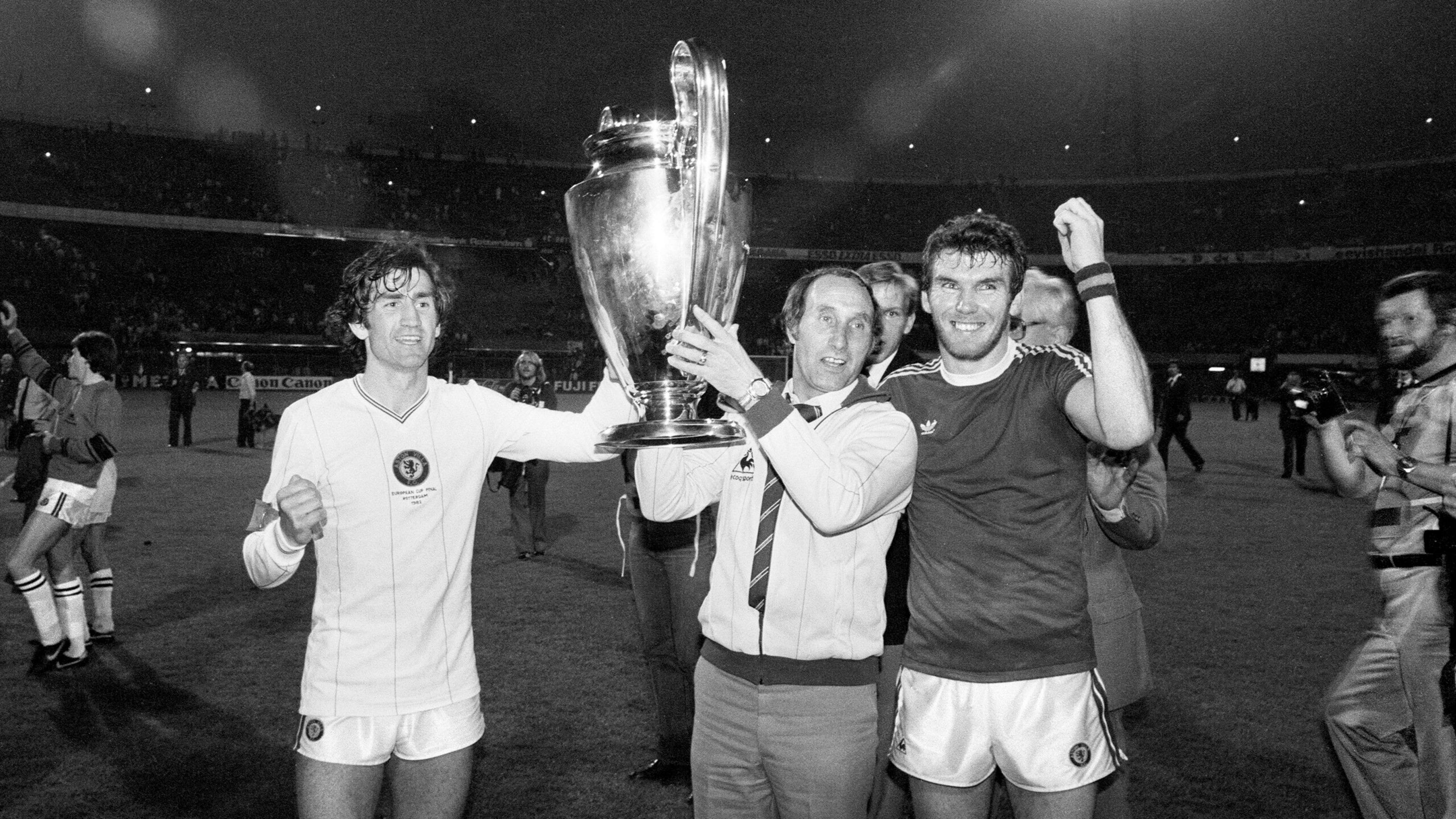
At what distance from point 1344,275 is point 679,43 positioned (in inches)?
1925

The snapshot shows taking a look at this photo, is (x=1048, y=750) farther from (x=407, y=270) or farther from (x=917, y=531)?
(x=407, y=270)

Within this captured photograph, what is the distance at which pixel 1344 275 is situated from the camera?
4197cm

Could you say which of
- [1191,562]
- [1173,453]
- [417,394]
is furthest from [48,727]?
[1173,453]

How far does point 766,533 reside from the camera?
234 cm

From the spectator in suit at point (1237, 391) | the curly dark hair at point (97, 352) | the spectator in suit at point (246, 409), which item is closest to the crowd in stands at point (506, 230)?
the spectator in suit at point (1237, 391)

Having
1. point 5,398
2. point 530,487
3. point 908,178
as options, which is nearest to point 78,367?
point 530,487

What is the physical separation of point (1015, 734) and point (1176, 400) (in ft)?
49.2

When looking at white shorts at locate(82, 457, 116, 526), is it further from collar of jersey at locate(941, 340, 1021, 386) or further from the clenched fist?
collar of jersey at locate(941, 340, 1021, 386)

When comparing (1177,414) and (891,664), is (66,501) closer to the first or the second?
(891,664)

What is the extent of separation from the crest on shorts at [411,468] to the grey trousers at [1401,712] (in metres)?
3.17

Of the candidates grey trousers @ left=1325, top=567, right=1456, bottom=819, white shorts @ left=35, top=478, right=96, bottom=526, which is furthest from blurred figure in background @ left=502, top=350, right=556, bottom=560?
grey trousers @ left=1325, top=567, right=1456, bottom=819

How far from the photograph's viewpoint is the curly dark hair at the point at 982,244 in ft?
7.37

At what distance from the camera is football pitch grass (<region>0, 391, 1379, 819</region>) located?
4.09m

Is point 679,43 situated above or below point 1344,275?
below
